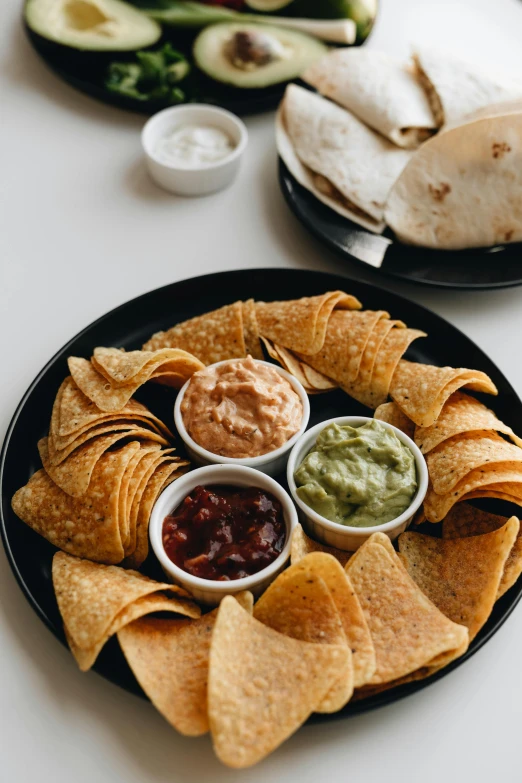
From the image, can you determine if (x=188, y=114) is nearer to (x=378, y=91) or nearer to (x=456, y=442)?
(x=378, y=91)

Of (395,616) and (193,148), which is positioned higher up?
(193,148)

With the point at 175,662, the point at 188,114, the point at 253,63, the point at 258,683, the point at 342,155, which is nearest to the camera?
the point at 258,683

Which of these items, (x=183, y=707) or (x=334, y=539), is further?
(x=334, y=539)

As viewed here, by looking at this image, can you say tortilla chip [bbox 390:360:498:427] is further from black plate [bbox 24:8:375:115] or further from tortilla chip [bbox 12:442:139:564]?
black plate [bbox 24:8:375:115]

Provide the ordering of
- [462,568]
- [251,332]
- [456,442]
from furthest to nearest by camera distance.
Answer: [251,332] → [456,442] → [462,568]

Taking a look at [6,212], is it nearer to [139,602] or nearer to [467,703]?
[139,602]

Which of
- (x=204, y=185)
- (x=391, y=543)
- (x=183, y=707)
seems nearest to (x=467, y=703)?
(x=391, y=543)

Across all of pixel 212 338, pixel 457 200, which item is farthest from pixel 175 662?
pixel 457 200
